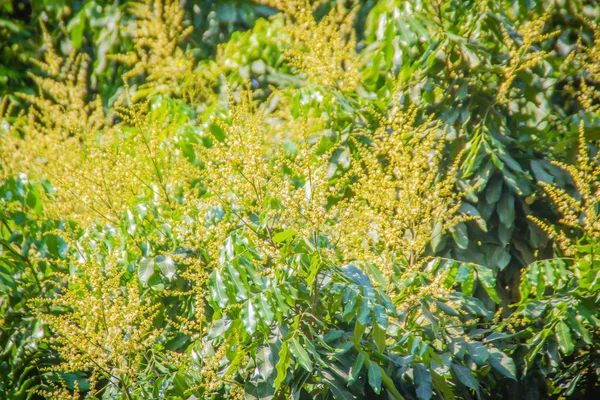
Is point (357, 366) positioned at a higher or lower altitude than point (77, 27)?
lower

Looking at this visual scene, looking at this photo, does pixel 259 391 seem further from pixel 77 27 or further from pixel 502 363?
pixel 77 27

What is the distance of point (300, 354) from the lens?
199cm

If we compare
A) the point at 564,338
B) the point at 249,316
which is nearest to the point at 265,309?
the point at 249,316

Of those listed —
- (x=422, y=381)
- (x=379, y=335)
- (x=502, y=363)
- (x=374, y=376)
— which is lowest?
(x=502, y=363)

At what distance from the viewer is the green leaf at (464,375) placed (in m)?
2.32

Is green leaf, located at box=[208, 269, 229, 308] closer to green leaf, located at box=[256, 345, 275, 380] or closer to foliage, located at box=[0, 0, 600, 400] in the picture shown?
foliage, located at box=[0, 0, 600, 400]

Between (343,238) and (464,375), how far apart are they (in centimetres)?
70

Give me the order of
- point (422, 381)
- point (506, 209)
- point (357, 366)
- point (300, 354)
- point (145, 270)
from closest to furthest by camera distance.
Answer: point (300, 354) → point (357, 366) → point (422, 381) → point (145, 270) → point (506, 209)

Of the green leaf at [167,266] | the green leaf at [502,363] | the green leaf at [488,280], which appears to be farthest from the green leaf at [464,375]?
the green leaf at [167,266]

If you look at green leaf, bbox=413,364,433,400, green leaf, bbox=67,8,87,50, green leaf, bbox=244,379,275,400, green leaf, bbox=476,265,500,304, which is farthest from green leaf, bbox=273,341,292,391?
green leaf, bbox=67,8,87,50

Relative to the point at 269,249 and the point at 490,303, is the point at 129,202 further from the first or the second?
the point at 490,303

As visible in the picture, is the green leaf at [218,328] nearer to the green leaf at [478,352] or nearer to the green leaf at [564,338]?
the green leaf at [478,352]

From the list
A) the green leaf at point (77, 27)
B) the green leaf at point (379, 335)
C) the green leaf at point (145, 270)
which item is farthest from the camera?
the green leaf at point (77, 27)

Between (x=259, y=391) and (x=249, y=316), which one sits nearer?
(x=249, y=316)
